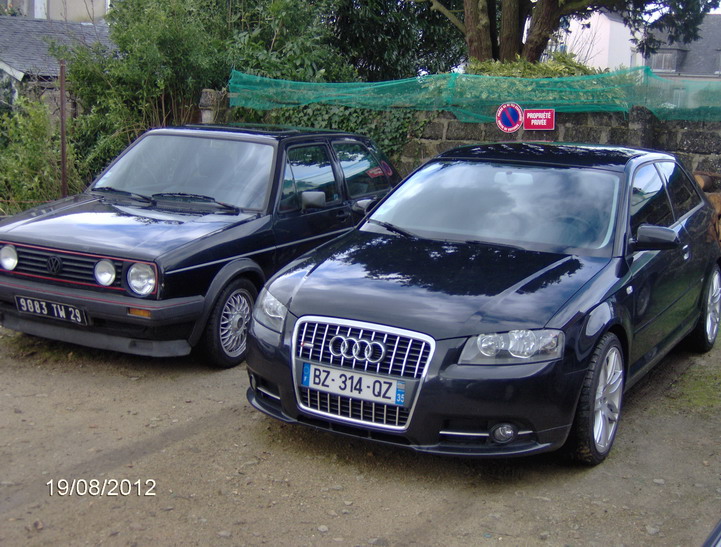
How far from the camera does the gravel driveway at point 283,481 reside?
383 centimetres

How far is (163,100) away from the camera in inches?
490

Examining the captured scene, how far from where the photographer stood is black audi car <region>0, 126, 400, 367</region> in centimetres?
567

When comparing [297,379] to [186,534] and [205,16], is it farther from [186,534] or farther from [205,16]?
[205,16]

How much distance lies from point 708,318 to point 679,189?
3.78 ft

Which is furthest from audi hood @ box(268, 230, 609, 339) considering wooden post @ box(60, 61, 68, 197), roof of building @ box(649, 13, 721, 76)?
roof of building @ box(649, 13, 721, 76)

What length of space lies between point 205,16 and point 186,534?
12124mm

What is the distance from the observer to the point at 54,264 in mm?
5805

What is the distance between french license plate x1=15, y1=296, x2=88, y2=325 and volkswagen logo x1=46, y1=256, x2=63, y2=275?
214 mm

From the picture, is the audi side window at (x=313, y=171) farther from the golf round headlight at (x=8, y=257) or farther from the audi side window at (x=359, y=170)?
the golf round headlight at (x=8, y=257)

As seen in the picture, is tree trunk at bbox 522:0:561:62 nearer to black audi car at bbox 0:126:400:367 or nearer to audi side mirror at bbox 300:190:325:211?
black audi car at bbox 0:126:400:367

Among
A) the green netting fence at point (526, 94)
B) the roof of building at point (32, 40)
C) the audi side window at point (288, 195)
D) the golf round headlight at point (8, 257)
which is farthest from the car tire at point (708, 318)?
the roof of building at point (32, 40)

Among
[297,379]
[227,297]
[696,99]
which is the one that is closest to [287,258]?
[227,297]

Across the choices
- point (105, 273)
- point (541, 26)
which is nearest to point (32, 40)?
point (541, 26)
